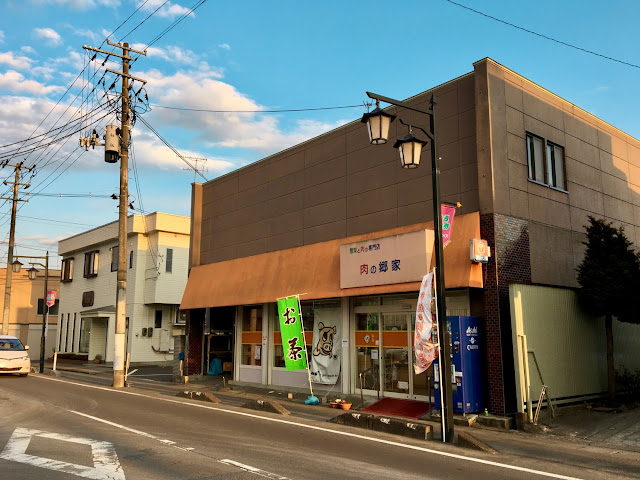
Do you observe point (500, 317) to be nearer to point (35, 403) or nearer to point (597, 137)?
point (597, 137)

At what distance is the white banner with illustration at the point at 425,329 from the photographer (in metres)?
10.7

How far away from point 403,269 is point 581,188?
20.5ft

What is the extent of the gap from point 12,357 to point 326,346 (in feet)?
45.1

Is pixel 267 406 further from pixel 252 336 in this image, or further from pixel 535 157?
pixel 535 157

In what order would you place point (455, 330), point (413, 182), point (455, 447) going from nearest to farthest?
1. point (455, 447)
2. point (455, 330)
3. point (413, 182)

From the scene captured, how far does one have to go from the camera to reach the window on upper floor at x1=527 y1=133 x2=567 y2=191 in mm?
14766

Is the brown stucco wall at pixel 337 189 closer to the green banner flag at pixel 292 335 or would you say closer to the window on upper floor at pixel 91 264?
the green banner flag at pixel 292 335

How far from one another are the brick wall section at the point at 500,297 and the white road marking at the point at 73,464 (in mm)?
8226

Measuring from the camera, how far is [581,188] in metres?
16.1

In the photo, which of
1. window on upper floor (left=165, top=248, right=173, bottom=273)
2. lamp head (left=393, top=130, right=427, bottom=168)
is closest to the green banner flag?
lamp head (left=393, top=130, right=427, bottom=168)

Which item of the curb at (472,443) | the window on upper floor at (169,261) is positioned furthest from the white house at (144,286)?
the curb at (472,443)

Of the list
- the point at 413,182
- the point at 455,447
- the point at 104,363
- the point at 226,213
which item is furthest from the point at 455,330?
the point at 104,363

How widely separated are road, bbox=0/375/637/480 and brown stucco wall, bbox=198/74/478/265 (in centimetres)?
642

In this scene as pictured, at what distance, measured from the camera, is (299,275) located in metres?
17.7
